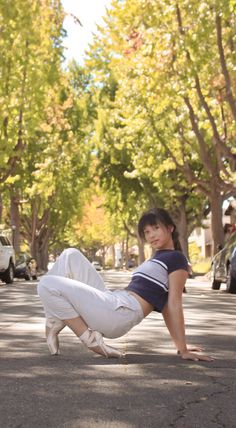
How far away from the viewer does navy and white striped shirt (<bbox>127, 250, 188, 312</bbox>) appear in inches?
241

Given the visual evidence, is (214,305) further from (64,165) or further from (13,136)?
(64,165)

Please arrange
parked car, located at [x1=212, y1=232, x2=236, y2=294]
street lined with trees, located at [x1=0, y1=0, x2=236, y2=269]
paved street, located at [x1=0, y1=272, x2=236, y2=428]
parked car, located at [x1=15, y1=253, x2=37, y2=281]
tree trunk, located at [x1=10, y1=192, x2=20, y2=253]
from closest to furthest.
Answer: paved street, located at [x1=0, y1=272, x2=236, y2=428] → parked car, located at [x1=212, y1=232, x2=236, y2=294] → street lined with trees, located at [x1=0, y1=0, x2=236, y2=269] → parked car, located at [x1=15, y1=253, x2=37, y2=281] → tree trunk, located at [x1=10, y1=192, x2=20, y2=253]

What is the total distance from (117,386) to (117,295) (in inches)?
50.7

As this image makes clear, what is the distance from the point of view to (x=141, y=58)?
808 inches

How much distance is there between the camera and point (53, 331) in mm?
6164

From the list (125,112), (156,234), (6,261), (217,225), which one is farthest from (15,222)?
(156,234)

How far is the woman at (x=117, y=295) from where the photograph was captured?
5.93 m

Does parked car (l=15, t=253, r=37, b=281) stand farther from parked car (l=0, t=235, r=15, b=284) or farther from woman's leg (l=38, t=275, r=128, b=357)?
woman's leg (l=38, t=275, r=128, b=357)

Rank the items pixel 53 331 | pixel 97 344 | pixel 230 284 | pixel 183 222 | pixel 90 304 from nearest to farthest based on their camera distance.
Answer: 1. pixel 90 304
2. pixel 97 344
3. pixel 53 331
4. pixel 230 284
5. pixel 183 222

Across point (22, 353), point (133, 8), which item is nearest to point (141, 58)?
point (133, 8)

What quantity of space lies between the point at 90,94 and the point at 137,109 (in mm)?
14599

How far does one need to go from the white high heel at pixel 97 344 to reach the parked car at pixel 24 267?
89.5ft

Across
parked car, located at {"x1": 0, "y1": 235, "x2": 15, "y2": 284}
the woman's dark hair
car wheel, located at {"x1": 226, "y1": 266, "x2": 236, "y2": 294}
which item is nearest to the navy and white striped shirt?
the woman's dark hair

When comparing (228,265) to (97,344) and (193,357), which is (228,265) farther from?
(97,344)
